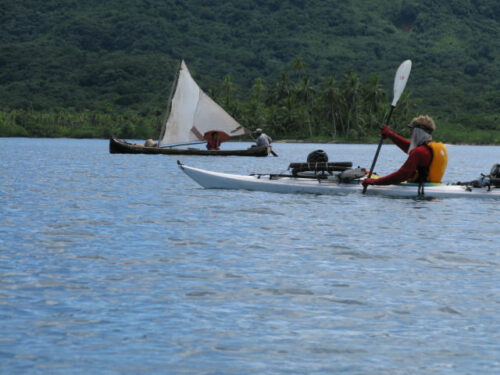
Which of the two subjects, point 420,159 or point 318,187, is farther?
point 318,187

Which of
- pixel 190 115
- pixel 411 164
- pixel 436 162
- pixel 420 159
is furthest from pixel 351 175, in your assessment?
pixel 190 115

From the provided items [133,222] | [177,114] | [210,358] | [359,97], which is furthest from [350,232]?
[359,97]

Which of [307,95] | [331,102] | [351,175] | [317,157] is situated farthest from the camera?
[307,95]

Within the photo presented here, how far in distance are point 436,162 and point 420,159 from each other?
645 millimetres

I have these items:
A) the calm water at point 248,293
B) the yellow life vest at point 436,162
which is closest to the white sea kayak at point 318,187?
the yellow life vest at point 436,162

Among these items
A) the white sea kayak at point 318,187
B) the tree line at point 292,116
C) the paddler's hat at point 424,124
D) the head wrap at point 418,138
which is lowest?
the white sea kayak at point 318,187

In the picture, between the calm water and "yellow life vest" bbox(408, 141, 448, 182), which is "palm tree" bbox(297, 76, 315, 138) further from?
the calm water

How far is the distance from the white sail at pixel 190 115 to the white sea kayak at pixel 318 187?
26871mm

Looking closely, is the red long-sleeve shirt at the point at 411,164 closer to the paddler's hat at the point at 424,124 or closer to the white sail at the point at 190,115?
the paddler's hat at the point at 424,124

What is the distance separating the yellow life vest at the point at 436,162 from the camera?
21.8 m

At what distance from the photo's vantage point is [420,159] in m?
21.7

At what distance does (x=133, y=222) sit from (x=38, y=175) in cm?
1909

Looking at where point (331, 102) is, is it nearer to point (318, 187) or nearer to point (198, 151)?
point (198, 151)

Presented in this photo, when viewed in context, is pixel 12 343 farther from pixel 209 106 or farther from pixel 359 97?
pixel 359 97
